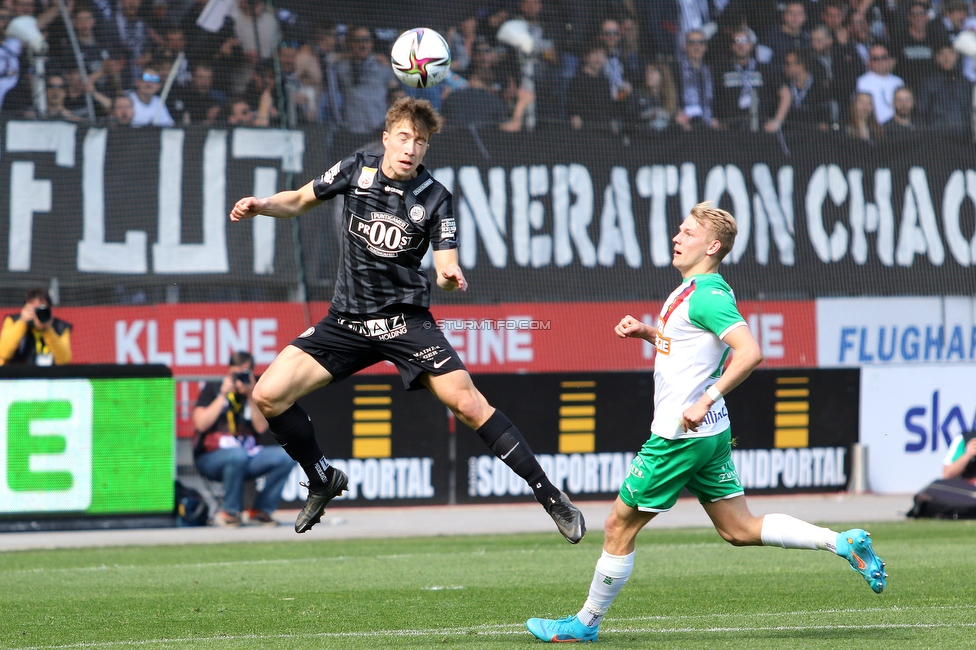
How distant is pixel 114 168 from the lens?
13.0 m

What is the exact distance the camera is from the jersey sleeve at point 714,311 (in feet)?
17.7

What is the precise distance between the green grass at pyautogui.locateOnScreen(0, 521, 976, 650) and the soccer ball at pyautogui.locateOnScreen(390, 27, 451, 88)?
2998 millimetres

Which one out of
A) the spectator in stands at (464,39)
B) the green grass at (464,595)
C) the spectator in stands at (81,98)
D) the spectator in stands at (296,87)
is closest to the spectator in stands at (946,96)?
the spectator in stands at (464,39)

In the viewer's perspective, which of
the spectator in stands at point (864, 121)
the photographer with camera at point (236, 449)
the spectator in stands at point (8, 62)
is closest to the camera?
the photographer with camera at point (236, 449)

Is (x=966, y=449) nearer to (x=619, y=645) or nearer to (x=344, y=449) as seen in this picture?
(x=344, y=449)

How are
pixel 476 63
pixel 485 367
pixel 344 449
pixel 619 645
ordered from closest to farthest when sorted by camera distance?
pixel 619 645 < pixel 344 449 < pixel 485 367 < pixel 476 63

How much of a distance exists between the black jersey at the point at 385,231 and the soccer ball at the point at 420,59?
95 centimetres

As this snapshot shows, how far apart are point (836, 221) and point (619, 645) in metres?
10.1

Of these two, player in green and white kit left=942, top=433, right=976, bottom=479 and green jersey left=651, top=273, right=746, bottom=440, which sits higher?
green jersey left=651, top=273, right=746, bottom=440

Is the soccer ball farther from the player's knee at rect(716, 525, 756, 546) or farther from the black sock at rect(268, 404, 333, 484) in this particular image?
the player's knee at rect(716, 525, 756, 546)

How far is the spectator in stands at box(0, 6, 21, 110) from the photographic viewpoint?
12906 millimetres

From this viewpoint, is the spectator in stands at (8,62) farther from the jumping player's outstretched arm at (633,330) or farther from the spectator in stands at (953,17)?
the spectator in stands at (953,17)

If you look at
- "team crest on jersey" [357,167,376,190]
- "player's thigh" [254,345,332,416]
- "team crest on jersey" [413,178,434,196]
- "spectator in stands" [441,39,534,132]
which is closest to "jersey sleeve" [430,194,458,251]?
"team crest on jersey" [413,178,434,196]

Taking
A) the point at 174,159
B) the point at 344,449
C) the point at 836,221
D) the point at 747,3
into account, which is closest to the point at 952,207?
the point at 836,221
